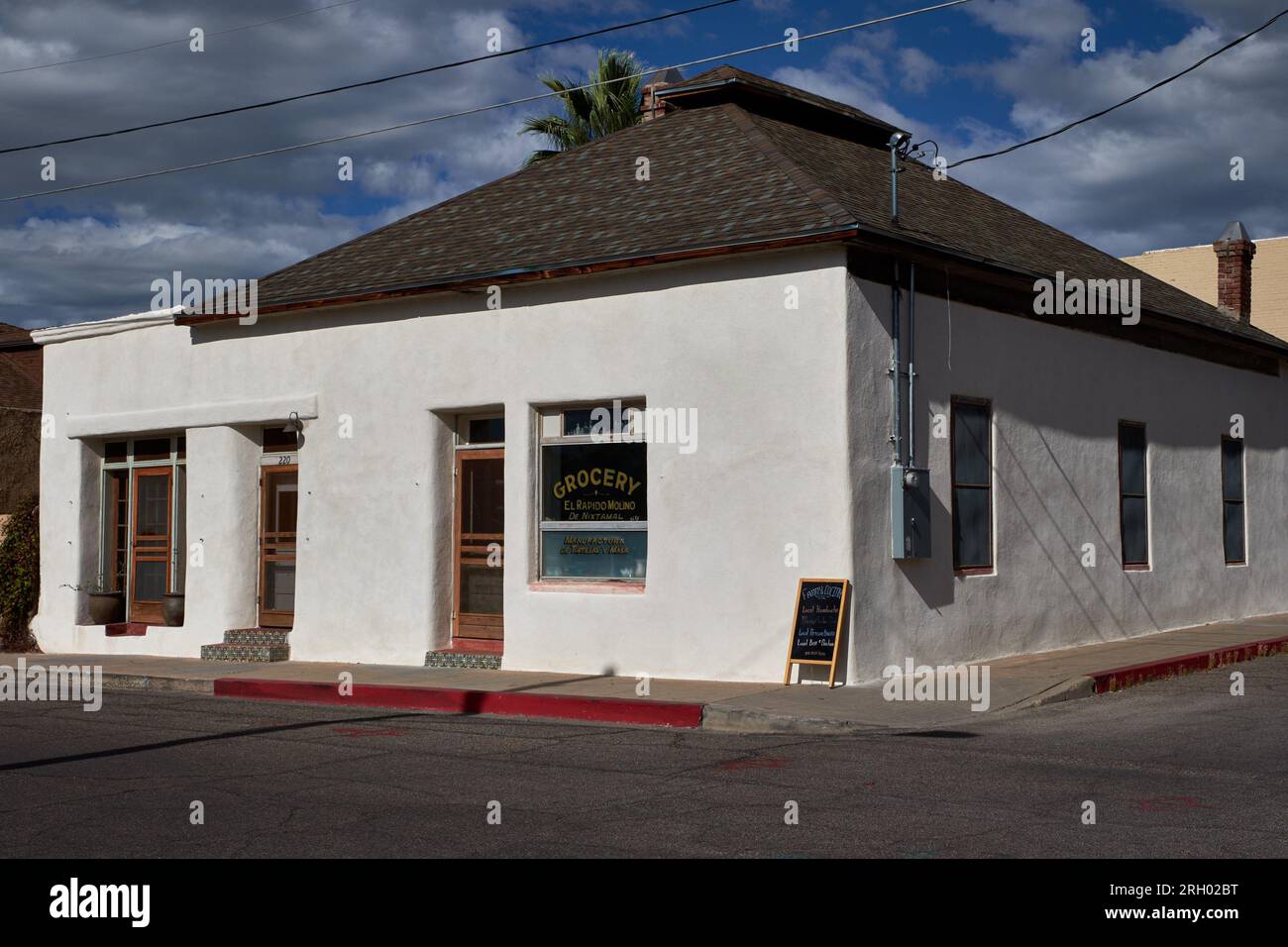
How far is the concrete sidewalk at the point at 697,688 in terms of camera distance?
39.1 feet

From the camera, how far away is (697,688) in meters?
13.5

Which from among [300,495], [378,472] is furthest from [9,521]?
[378,472]

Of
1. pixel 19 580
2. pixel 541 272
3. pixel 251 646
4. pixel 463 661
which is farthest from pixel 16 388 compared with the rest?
pixel 541 272

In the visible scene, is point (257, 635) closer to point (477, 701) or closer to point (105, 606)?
point (105, 606)

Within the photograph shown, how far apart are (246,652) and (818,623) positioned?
7786 mm

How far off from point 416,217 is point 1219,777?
44.9 feet

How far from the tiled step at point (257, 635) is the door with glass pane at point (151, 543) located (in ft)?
6.50

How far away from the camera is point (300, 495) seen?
17562 millimetres

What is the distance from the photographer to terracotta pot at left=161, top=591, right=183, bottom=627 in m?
19.1

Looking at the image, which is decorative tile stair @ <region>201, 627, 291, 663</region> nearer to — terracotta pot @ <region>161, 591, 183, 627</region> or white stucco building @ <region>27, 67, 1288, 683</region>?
white stucco building @ <region>27, 67, 1288, 683</region>

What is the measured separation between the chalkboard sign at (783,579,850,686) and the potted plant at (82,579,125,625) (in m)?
10.7
